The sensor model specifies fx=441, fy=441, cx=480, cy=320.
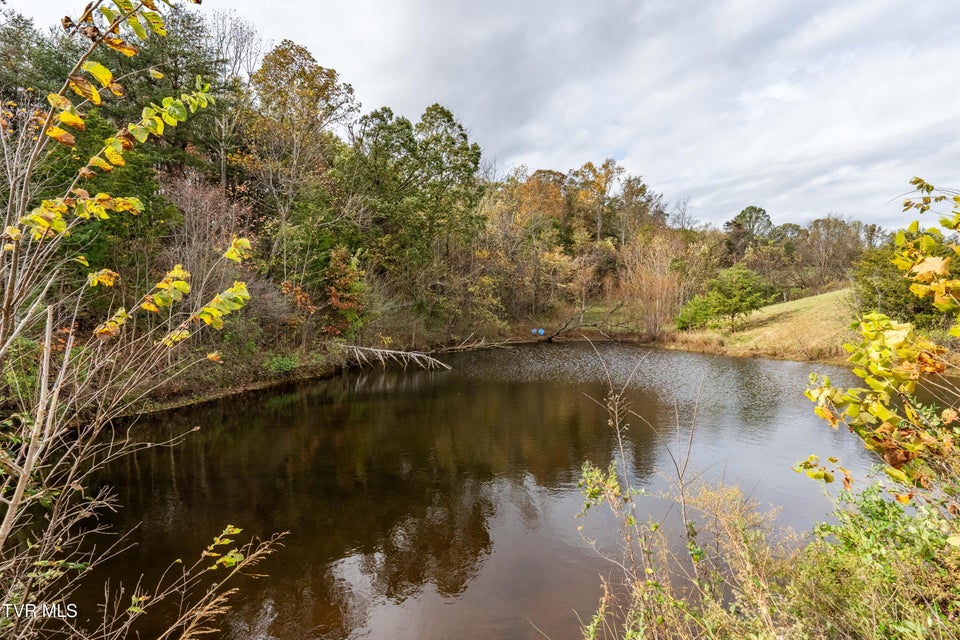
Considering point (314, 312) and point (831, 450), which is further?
point (314, 312)

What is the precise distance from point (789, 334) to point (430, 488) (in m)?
21.7

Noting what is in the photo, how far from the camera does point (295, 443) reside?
34.9 ft

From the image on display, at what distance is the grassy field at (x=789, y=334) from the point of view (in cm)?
1983

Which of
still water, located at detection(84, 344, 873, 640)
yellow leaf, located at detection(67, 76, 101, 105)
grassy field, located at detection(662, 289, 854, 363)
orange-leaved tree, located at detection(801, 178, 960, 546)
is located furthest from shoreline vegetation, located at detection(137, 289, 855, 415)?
orange-leaved tree, located at detection(801, 178, 960, 546)

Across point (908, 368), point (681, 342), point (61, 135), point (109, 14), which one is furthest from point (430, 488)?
point (681, 342)

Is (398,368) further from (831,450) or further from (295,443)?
(831,450)

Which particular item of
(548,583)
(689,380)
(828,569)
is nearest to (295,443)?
(548,583)

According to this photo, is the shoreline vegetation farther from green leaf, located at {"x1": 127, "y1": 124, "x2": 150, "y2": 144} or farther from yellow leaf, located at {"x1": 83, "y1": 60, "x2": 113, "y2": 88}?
yellow leaf, located at {"x1": 83, "y1": 60, "x2": 113, "y2": 88}

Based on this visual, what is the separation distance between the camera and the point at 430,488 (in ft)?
27.2

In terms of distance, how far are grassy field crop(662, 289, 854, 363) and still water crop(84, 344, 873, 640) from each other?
5.15 m

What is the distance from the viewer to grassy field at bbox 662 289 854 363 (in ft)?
65.1

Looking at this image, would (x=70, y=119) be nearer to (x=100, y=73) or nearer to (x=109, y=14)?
(x=100, y=73)

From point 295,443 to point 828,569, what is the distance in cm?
1011

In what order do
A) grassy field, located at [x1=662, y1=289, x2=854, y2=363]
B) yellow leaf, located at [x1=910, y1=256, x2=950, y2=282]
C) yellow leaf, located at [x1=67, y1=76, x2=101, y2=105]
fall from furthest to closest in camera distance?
1. grassy field, located at [x1=662, y1=289, x2=854, y2=363]
2. yellow leaf, located at [x1=910, y1=256, x2=950, y2=282]
3. yellow leaf, located at [x1=67, y1=76, x2=101, y2=105]
